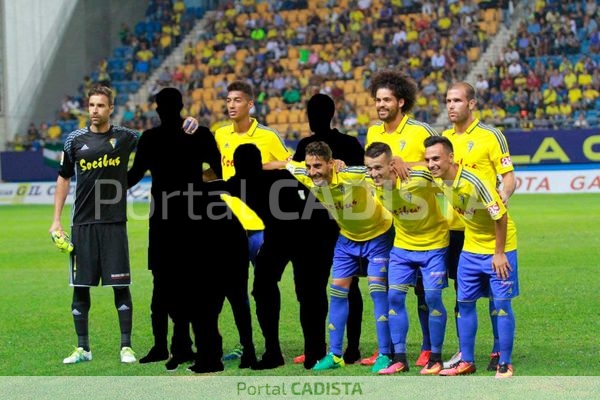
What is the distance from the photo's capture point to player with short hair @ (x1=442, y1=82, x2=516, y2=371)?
26.3ft

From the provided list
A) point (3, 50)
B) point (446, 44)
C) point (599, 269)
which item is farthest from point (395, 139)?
point (3, 50)

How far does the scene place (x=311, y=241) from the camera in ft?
26.5

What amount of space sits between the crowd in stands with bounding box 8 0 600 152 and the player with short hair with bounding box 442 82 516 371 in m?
22.3

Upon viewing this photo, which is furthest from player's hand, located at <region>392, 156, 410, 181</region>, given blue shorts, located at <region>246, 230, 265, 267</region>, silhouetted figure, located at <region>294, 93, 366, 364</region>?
blue shorts, located at <region>246, 230, 265, 267</region>

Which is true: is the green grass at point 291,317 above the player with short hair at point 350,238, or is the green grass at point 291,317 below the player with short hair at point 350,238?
below

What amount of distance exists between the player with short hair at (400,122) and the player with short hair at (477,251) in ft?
1.69

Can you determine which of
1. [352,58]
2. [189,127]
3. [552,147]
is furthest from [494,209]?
[352,58]

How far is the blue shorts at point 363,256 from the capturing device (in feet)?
26.6

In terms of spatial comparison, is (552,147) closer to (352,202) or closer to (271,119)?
(271,119)

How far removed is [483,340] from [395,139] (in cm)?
217

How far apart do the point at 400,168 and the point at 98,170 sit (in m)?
2.66

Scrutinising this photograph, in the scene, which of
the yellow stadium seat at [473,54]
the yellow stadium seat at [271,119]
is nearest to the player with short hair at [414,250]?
the yellow stadium seat at [271,119]

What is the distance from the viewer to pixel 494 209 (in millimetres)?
7312

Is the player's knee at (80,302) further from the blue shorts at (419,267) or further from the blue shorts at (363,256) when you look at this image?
the blue shorts at (419,267)
